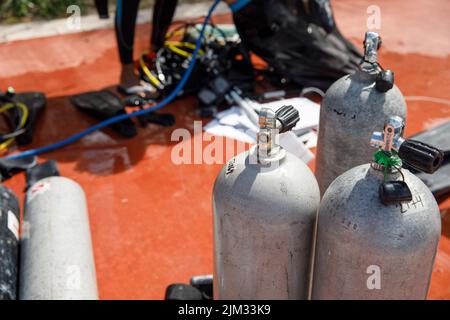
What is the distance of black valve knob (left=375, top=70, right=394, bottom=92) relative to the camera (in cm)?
195

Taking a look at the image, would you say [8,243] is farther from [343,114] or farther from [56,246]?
[343,114]

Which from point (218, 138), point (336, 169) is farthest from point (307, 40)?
point (336, 169)

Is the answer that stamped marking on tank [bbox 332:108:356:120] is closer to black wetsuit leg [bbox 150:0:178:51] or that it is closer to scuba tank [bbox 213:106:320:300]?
scuba tank [bbox 213:106:320:300]

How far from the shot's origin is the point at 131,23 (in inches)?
180

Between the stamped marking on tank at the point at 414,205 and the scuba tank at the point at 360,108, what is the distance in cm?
59

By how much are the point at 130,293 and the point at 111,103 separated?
1996mm

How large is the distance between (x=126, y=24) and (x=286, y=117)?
10.8ft

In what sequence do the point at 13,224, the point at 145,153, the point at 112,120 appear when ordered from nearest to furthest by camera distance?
1. the point at 13,224
2. the point at 145,153
3. the point at 112,120

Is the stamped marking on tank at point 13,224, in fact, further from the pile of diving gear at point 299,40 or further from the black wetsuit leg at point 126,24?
the pile of diving gear at point 299,40

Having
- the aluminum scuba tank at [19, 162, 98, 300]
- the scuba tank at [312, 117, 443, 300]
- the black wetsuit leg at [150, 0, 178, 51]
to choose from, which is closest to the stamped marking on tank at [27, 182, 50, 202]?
the aluminum scuba tank at [19, 162, 98, 300]

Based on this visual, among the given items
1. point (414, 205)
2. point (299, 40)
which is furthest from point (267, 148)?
point (299, 40)

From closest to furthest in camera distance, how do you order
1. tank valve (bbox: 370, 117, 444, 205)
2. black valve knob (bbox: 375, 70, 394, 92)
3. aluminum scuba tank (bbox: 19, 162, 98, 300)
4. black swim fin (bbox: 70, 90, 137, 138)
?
tank valve (bbox: 370, 117, 444, 205)
black valve knob (bbox: 375, 70, 394, 92)
aluminum scuba tank (bbox: 19, 162, 98, 300)
black swim fin (bbox: 70, 90, 137, 138)

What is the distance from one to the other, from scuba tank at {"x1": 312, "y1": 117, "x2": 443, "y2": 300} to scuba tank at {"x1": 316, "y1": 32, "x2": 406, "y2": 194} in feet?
1.55

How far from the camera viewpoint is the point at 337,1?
21.6 feet
